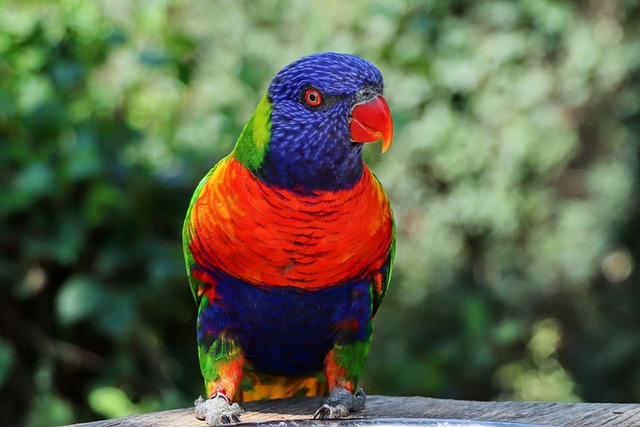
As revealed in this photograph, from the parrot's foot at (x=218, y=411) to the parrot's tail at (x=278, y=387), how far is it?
285mm

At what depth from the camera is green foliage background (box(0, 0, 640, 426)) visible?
347cm

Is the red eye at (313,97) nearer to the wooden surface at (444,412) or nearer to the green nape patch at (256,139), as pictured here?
the green nape patch at (256,139)

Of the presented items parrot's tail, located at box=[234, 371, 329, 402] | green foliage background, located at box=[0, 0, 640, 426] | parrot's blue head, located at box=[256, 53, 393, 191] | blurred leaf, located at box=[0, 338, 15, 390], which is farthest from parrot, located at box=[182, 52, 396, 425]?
blurred leaf, located at box=[0, 338, 15, 390]

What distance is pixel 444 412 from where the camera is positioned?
Result: 209 centimetres

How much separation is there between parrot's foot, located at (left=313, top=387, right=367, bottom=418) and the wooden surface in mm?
27

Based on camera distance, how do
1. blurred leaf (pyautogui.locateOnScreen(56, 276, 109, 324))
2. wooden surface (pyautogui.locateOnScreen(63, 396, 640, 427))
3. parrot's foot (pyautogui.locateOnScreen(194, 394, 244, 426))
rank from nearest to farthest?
1. wooden surface (pyautogui.locateOnScreen(63, 396, 640, 427))
2. parrot's foot (pyautogui.locateOnScreen(194, 394, 244, 426))
3. blurred leaf (pyautogui.locateOnScreen(56, 276, 109, 324))

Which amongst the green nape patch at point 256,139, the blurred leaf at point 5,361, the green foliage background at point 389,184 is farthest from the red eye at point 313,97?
the blurred leaf at point 5,361

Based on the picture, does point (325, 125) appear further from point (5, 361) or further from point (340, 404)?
point (5, 361)

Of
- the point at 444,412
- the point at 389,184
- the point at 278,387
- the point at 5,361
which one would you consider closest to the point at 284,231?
the point at 444,412

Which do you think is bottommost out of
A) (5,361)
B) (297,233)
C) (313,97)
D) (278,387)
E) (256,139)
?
(5,361)

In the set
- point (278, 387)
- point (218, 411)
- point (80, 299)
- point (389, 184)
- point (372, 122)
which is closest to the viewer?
point (372, 122)

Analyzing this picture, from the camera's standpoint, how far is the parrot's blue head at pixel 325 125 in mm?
2016

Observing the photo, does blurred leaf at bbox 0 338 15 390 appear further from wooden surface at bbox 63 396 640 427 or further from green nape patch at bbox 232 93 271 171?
green nape patch at bbox 232 93 271 171

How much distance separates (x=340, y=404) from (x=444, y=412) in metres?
0.27
